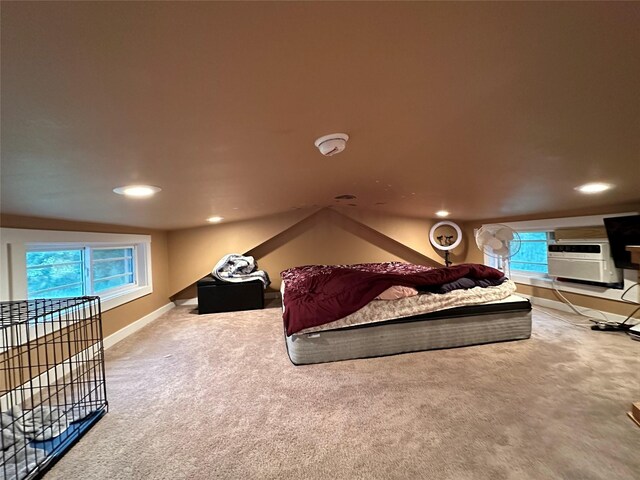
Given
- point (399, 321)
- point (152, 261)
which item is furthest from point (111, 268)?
point (399, 321)

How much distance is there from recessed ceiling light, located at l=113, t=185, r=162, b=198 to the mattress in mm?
1572

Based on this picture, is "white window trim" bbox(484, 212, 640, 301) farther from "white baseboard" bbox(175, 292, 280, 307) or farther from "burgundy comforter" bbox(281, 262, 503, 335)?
"white baseboard" bbox(175, 292, 280, 307)

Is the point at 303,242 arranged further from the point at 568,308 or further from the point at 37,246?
the point at 568,308

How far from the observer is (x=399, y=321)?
2.62 m

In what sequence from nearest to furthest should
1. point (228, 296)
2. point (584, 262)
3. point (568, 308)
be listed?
1. point (584, 262)
2. point (568, 308)
3. point (228, 296)

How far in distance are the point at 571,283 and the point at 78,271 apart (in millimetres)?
5865

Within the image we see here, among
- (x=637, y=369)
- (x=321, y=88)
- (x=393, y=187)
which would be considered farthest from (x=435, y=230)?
(x=321, y=88)

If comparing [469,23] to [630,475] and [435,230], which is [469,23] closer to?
[630,475]

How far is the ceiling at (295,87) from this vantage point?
571 mm

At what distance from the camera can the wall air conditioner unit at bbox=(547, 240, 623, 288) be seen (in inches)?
127

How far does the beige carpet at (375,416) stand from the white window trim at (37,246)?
910 millimetres

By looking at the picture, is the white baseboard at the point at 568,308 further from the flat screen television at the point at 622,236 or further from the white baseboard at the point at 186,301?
the white baseboard at the point at 186,301

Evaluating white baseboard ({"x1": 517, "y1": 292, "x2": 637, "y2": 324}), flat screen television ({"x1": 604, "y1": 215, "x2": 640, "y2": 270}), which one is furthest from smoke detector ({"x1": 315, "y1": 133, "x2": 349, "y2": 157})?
flat screen television ({"x1": 604, "y1": 215, "x2": 640, "y2": 270})

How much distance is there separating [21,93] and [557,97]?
1573mm
